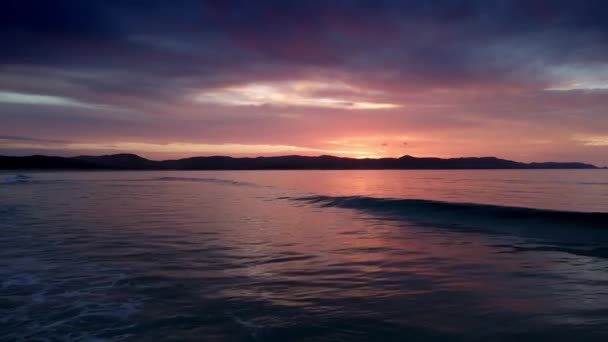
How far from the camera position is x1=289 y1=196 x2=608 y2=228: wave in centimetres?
1772

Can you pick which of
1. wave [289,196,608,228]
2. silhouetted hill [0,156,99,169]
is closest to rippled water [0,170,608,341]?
wave [289,196,608,228]

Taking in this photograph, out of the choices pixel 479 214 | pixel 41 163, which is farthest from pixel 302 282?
pixel 41 163

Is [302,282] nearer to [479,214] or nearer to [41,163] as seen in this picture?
[479,214]

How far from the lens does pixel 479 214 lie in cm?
2073

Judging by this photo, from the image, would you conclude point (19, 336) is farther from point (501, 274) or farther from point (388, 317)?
point (501, 274)

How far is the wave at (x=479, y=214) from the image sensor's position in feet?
58.1

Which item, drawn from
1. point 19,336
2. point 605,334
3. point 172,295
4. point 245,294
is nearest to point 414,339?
point 605,334

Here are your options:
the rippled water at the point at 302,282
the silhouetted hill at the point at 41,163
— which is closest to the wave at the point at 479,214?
the rippled water at the point at 302,282

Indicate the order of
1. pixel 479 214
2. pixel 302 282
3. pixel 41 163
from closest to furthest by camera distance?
pixel 302 282 → pixel 479 214 → pixel 41 163

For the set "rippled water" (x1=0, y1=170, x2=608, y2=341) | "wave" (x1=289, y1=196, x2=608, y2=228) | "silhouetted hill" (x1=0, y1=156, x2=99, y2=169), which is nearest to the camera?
"rippled water" (x1=0, y1=170, x2=608, y2=341)

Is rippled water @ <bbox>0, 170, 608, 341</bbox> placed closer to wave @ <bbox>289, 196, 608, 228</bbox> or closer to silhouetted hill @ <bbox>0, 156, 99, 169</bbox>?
wave @ <bbox>289, 196, 608, 228</bbox>

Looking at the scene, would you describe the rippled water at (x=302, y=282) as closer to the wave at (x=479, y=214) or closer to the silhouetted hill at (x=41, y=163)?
the wave at (x=479, y=214)

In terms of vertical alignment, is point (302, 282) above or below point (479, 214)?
below

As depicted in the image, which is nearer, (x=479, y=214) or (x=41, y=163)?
(x=479, y=214)
